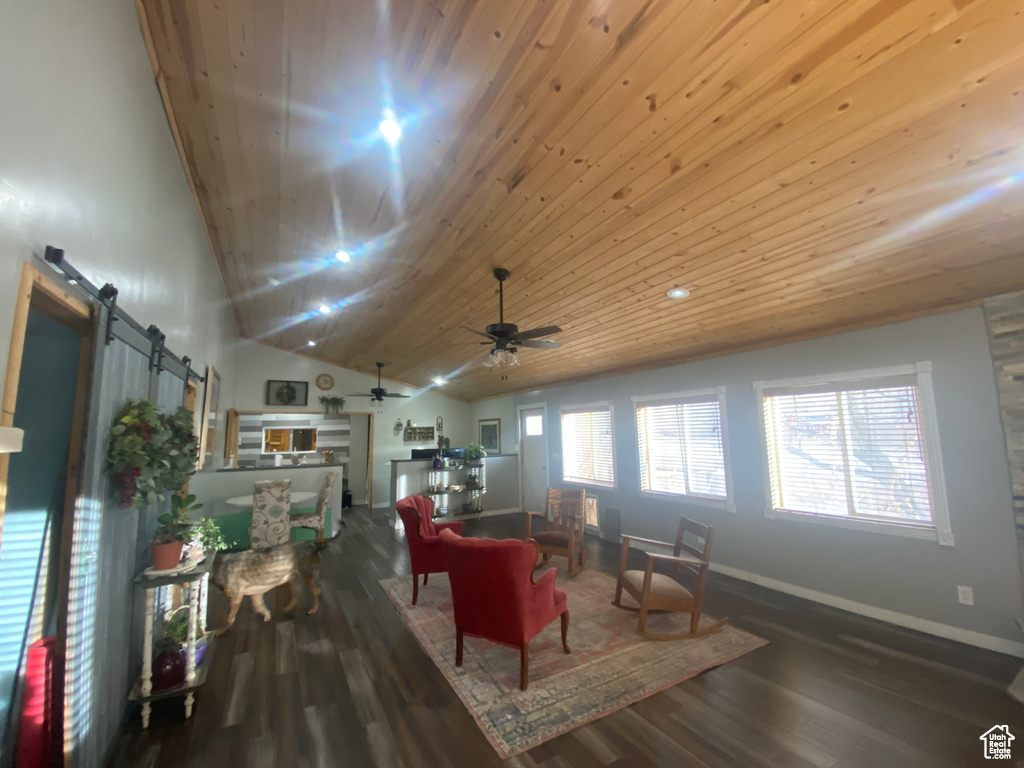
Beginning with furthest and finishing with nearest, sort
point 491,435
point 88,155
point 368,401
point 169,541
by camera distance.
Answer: point 491,435, point 368,401, point 169,541, point 88,155

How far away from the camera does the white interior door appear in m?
7.68

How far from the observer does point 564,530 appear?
4.84 metres

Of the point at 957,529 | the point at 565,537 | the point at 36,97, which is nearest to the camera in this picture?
the point at 36,97

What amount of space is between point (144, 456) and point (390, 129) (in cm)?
209

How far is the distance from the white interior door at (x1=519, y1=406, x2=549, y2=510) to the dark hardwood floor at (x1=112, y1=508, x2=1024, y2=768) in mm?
4630

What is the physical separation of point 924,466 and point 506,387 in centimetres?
609

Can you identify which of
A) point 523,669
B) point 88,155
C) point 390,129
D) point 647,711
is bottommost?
point 647,711

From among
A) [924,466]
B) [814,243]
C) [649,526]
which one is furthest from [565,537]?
Answer: [814,243]

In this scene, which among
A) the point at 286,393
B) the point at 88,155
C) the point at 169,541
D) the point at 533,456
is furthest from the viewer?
the point at 286,393

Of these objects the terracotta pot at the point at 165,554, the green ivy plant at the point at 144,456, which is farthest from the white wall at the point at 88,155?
the terracotta pot at the point at 165,554

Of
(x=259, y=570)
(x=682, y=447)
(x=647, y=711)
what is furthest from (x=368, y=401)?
(x=647, y=711)

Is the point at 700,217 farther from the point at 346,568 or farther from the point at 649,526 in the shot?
the point at 346,568

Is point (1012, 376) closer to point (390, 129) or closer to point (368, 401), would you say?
point (390, 129)

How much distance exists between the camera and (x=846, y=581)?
142 inches
